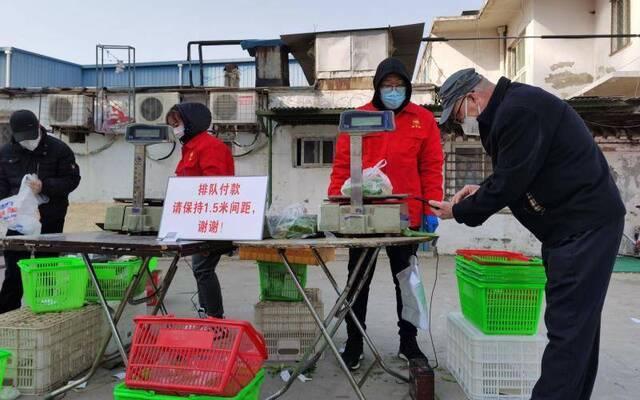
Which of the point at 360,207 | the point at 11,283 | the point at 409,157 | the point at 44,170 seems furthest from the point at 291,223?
the point at 11,283

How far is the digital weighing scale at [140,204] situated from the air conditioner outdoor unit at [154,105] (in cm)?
708

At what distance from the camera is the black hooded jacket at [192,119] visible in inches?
144

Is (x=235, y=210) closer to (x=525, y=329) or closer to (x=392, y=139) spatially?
(x=392, y=139)

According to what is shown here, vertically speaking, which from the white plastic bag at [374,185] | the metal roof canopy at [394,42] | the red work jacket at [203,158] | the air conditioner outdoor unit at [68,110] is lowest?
the white plastic bag at [374,185]

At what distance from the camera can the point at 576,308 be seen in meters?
1.98

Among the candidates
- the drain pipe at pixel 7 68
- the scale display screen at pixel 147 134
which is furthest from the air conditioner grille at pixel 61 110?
the scale display screen at pixel 147 134

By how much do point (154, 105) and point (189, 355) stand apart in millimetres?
8716

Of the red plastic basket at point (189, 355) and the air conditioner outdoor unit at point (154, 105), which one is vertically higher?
the air conditioner outdoor unit at point (154, 105)

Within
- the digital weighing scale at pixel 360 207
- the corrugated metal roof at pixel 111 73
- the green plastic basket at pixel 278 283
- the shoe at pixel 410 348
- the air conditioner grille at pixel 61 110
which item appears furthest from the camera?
the corrugated metal roof at pixel 111 73

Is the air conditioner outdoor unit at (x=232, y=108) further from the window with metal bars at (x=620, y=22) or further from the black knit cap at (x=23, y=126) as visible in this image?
the window with metal bars at (x=620, y=22)

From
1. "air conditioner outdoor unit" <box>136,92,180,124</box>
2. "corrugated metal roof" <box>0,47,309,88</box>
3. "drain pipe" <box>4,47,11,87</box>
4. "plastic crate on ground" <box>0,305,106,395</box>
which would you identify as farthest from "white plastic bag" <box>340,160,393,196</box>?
"drain pipe" <box>4,47,11,87</box>

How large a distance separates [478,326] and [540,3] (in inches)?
487

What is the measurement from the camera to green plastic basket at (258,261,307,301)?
12.1ft

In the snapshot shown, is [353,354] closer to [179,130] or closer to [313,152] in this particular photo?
[179,130]
